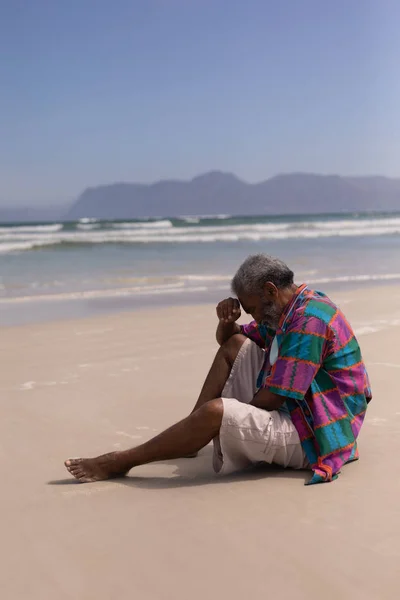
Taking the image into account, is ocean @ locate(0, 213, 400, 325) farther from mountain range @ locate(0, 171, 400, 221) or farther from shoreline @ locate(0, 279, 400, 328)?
mountain range @ locate(0, 171, 400, 221)

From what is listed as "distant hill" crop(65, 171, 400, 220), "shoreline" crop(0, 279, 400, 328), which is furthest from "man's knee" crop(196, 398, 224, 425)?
"distant hill" crop(65, 171, 400, 220)

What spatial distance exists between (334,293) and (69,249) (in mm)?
14270

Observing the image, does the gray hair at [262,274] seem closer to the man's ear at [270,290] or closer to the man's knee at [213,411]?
the man's ear at [270,290]

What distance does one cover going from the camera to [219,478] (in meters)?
3.23

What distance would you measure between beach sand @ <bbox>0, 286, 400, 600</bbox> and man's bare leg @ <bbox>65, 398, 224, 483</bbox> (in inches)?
2.4

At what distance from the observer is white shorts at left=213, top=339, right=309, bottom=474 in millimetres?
3021

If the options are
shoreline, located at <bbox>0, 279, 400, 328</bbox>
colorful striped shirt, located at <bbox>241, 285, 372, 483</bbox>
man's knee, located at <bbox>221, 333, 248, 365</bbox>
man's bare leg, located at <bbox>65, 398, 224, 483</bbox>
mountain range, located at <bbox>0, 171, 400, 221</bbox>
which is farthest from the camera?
mountain range, located at <bbox>0, 171, 400, 221</bbox>

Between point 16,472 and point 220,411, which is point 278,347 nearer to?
point 220,411

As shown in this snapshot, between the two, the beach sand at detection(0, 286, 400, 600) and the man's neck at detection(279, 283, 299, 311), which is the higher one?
the man's neck at detection(279, 283, 299, 311)

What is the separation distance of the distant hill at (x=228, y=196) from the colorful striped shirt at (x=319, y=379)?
121m

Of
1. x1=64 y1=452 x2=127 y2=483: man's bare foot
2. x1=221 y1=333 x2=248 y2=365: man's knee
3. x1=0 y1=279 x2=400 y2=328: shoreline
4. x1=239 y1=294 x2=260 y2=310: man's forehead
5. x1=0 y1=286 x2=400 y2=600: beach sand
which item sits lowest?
x1=0 y1=286 x2=400 y2=600: beach sand

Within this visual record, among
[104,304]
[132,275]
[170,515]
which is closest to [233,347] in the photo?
[170,515]

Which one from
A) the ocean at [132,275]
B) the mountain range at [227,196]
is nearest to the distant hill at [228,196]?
the mountain range at [227,196]

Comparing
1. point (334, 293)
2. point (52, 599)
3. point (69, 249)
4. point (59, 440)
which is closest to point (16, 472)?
point (59, 440)
